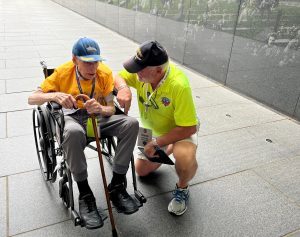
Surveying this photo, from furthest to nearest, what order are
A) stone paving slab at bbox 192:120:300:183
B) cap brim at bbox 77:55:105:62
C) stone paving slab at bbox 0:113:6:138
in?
stone paving slab at bbox 0:113:6:138 → stone paving slab at bbox 192:120:300:183 → cap brim at bbox 77:55:105:62

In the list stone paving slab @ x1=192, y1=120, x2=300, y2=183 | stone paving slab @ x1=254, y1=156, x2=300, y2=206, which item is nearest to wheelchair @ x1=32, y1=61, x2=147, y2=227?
stone paving slab @ x1=192, y1=120, x2=300, y2=183

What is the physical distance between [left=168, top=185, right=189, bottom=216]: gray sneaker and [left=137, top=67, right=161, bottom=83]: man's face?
854 mm

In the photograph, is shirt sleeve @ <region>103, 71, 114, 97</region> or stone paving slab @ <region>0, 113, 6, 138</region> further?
stone paving slab @ <region>0, 113, 6, 138</region>

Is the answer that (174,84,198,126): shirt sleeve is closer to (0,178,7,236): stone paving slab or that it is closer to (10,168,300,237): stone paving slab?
(10,168,300,237): stone paving slab

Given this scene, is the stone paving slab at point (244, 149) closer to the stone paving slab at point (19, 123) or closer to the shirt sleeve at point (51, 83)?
the shirt sleeve at point (51, 83)

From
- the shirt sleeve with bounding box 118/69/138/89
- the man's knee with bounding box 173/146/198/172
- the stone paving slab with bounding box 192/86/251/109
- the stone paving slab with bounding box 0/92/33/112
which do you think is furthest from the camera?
the stone paving slab with bounding box 192/86/251/109

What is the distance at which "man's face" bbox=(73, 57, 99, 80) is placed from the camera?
6.38 feet

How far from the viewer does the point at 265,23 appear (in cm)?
409

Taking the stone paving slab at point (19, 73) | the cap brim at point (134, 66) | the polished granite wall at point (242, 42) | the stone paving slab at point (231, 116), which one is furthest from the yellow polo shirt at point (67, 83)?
the stone paving slab at point (19, 73)

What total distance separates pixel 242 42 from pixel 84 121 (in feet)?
10.8

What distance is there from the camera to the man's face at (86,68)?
1.94 meters

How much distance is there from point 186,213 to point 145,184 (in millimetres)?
452

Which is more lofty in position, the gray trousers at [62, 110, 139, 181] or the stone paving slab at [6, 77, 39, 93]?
the gray trousers at [62, 110, 139, 181]

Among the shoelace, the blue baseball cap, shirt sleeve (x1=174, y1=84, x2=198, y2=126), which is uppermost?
the blue baseball cap
